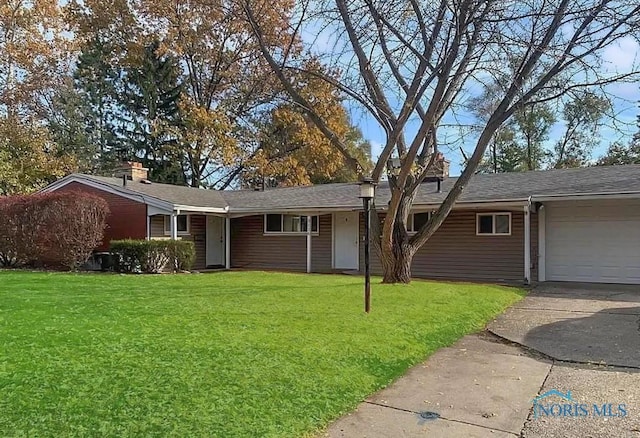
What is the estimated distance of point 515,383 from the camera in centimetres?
482

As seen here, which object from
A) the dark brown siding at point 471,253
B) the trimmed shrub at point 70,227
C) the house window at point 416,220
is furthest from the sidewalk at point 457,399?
the trimmed shrub at point 70,227

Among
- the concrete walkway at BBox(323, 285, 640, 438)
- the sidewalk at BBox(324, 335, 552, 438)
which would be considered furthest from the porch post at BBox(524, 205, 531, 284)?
the sidewalk at BBox(324, 335, 552, 438)

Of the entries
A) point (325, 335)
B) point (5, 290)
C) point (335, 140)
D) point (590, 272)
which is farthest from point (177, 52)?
point (325, 335)

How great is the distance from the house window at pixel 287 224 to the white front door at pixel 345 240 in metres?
0.80

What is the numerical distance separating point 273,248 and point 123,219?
16.4 feet

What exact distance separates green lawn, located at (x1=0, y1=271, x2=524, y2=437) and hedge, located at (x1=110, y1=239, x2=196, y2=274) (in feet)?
14.9

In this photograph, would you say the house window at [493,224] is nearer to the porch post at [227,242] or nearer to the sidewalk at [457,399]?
the porch post at [227,242]

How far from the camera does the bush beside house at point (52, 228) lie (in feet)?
47.9

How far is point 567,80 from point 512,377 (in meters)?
8.21

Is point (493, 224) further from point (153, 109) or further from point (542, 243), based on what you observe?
point (153, 109)

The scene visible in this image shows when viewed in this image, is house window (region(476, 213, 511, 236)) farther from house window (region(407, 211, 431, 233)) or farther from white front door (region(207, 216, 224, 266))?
white front door (region(207, 216, 224, 266))

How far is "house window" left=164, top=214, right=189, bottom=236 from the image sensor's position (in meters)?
17.0

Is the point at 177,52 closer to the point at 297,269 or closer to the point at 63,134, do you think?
the point at 63,134

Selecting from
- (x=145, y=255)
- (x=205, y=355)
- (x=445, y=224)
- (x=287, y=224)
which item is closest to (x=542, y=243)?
(x=445, y=224)
